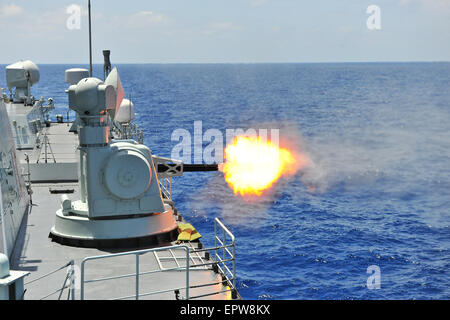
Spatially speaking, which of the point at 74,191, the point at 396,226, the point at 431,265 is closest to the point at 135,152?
the point at 74,191

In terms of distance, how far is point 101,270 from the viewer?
1438cm

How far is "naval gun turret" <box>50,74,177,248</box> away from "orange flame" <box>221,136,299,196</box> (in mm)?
30231

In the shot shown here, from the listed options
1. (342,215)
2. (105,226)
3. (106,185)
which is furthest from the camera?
(342,215)

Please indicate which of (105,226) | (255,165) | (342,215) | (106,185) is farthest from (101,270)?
(255,165)

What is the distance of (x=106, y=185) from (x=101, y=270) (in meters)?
2.69

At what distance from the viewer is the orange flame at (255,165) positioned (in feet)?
171

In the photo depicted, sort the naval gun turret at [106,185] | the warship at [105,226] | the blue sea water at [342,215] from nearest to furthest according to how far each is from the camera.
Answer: the warship at [105,226] → the naval gun turret at [106,185] → the blue sea water at [342,215]

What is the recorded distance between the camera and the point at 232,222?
3678 centimetres

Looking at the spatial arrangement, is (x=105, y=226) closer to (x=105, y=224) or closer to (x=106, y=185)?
(x=105, y=224)

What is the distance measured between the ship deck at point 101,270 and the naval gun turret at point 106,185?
57cm

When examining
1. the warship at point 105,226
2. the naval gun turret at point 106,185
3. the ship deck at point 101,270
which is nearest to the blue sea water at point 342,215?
the warship at point 105,226

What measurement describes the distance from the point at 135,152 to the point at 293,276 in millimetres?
13134

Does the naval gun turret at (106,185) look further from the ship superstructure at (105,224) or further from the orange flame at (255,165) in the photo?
the orange flame at (255,165)
